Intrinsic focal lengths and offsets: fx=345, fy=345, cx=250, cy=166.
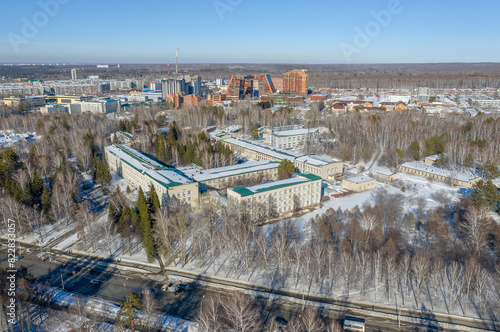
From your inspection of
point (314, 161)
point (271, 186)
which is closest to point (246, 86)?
point (314, 161)

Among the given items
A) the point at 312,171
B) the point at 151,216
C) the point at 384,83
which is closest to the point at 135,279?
the point at 151,216

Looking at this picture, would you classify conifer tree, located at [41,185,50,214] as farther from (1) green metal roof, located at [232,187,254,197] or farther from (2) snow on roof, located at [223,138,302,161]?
(2) snow on roof, located at [223,138,302,161]

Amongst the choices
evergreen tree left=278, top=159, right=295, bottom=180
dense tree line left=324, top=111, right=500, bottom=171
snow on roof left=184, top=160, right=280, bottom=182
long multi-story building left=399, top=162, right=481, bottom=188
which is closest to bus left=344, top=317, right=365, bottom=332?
Result: evergreen tree left=278, top=159, right=295, bottom=180

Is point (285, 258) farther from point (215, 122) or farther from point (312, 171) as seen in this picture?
point (215, 122)

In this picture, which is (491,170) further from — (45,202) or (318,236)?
(45,202)

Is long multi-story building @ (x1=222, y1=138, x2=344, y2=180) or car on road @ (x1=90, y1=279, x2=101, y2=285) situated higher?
long multi-story building @ (x1=222, y1=138, x2=344, y2=180)

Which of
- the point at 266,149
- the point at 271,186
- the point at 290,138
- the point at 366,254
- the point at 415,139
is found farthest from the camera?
the point at 290,138
